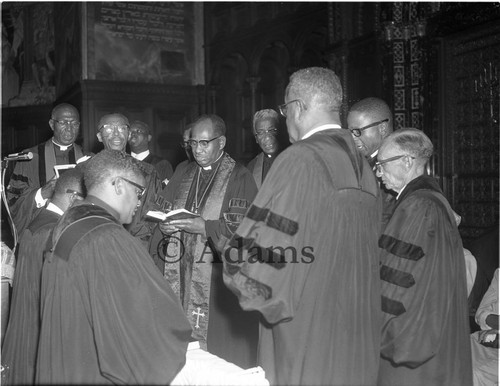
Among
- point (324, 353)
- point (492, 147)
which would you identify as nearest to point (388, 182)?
point (324, 353)

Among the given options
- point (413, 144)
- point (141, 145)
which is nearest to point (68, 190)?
point (413, 144)

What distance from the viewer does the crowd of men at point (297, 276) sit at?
2492 mm

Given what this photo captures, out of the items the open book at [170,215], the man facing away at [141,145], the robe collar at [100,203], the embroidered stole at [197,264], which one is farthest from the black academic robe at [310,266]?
the man facing away at [141,145]

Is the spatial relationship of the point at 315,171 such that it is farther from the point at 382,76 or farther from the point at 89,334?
the point at 382,76

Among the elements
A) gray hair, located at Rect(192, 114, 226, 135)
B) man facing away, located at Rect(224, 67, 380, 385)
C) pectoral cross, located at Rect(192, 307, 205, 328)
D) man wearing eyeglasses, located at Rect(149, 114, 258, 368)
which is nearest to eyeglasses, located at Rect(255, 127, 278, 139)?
man wearing eyeglasses, located at Rect(149, 114, 258, 368)

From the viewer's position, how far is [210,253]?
4.59m

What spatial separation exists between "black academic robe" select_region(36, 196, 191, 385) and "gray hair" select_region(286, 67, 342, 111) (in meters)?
1.09

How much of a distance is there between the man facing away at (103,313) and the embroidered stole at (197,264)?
1.94 meters

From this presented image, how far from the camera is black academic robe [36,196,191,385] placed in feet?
8.14

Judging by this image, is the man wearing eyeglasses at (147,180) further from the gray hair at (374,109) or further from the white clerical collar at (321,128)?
the white clerical collar at (321,128)

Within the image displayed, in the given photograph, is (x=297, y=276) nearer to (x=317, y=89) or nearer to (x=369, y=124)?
(x=317, y=89)

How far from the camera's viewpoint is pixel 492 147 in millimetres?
6801

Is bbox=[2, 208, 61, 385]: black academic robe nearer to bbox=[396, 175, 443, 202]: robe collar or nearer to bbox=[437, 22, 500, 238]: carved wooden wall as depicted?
bbox=[396, 175, 443, 202]: robe collar

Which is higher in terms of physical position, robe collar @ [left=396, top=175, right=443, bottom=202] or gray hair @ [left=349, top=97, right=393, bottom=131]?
gray hair @ [left=349, top=97, right=393, bottom=131]
